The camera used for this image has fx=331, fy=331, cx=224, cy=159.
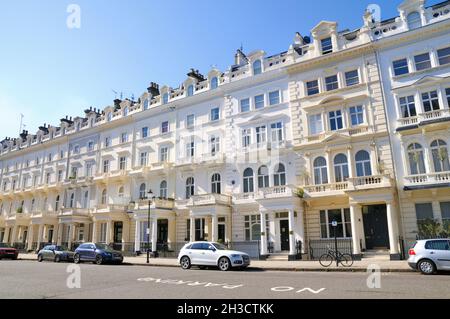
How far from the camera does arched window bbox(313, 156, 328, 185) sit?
25.0 meters

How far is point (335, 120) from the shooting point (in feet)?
83.5

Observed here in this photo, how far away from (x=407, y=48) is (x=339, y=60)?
468 cm

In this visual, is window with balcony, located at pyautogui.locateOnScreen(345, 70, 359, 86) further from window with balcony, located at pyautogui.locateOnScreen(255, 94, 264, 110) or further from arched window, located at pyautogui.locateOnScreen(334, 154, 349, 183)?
window with balcony, located at pyautogui.locateOnScreen(255, 94, 264, 110)

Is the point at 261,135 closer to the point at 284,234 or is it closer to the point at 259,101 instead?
the point at 259,101

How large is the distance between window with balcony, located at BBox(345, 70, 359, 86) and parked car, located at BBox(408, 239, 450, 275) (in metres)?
14.3

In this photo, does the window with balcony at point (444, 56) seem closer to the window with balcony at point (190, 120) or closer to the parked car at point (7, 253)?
the window with balcony at point (190, 120)

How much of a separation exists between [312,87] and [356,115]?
4383 mm

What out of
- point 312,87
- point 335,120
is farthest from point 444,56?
point 312,87

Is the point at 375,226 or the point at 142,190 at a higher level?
the point at 142,190

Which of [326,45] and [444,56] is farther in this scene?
[326,45]

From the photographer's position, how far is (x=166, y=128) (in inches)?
1373
